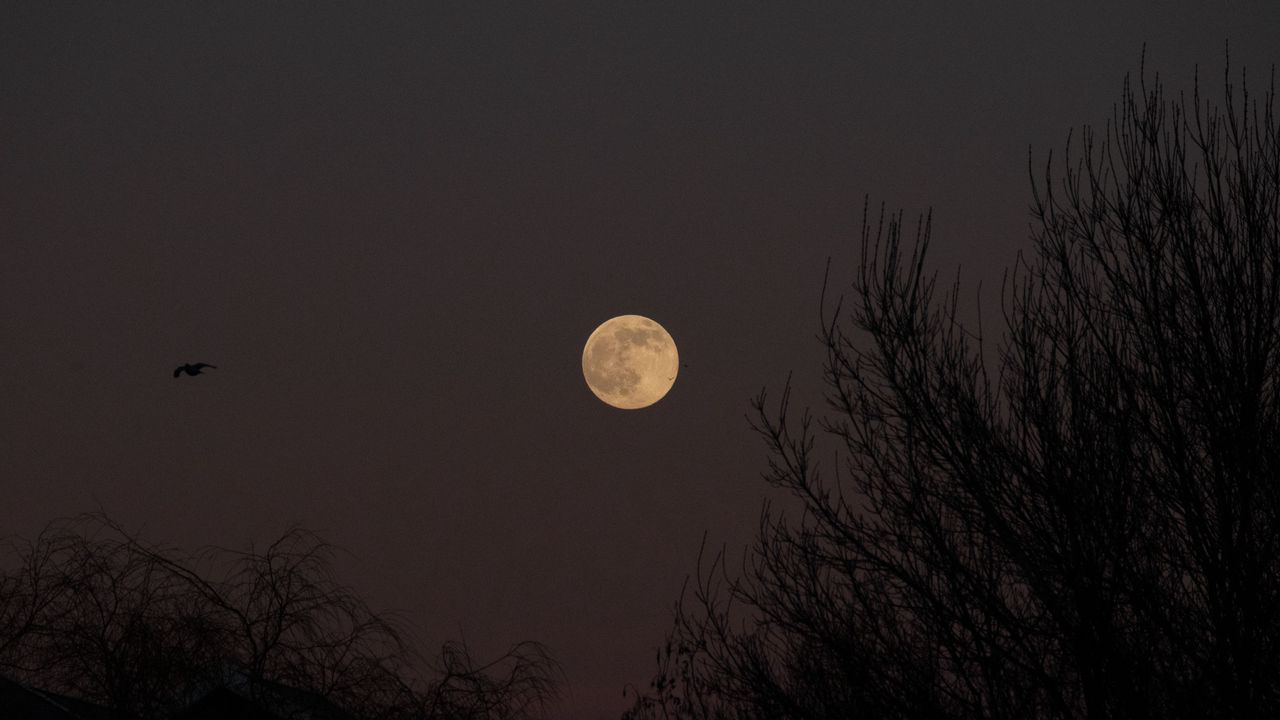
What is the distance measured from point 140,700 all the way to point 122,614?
106cm

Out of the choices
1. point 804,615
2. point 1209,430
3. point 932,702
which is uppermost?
point 1209,430

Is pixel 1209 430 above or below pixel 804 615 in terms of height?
above

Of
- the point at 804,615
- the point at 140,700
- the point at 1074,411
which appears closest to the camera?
the point at 1074,411

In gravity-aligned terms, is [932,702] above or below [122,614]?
below

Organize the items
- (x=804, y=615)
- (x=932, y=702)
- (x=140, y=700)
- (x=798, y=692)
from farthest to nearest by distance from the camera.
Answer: (x=140, y=700)
(x=798, y=692)
(x=804, y=615)
(x=932, y=702)

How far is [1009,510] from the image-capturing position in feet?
25.2

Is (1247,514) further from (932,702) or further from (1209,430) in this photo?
(932,702)

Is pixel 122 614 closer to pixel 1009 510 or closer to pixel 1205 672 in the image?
pixel 1009 510

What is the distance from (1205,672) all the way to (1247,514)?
3.17 feet

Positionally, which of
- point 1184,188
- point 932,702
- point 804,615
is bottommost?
point 932,702

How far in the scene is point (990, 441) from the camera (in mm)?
7730

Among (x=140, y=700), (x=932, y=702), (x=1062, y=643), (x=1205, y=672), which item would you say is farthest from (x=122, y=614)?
(x=1205, y=672)

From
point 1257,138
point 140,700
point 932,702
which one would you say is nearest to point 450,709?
point 140,700

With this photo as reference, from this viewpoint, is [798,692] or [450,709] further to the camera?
[450,709]
